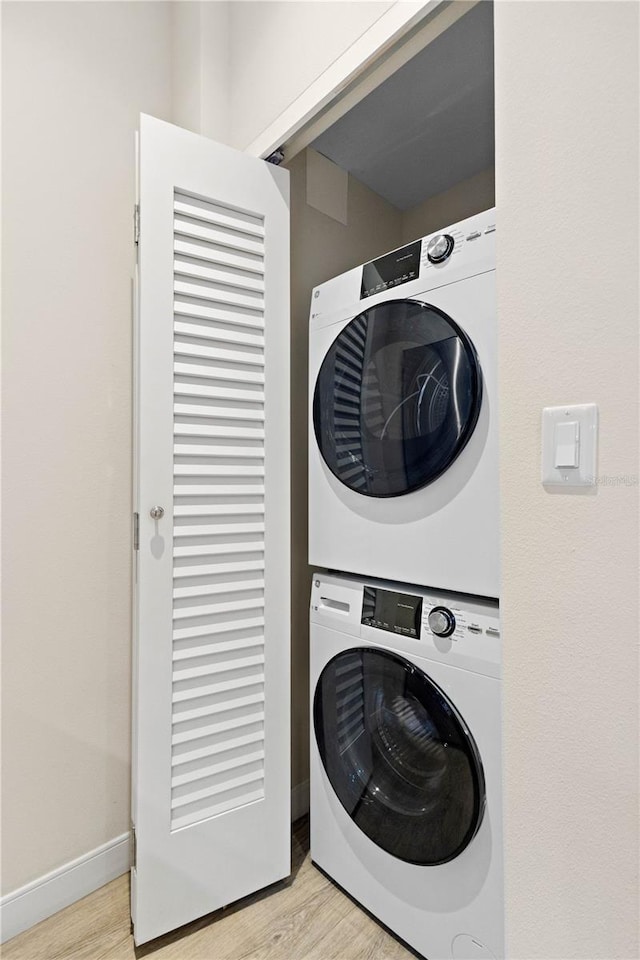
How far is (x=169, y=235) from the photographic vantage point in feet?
4.46

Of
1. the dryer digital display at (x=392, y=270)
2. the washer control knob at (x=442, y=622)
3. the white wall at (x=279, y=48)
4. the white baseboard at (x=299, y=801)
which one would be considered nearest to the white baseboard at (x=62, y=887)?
the white baseboard at (x=299, y=801)

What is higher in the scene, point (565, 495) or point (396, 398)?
point (396, 398)

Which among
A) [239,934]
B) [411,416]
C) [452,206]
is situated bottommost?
[239,934]

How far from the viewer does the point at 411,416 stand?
129cm

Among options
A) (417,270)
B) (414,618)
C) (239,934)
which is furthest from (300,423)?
(239,934)

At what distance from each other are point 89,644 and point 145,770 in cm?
38

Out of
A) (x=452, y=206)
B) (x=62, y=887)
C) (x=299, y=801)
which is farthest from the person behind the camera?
(x=452, y=206)

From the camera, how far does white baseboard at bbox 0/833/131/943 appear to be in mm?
1332

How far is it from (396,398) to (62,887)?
153cm

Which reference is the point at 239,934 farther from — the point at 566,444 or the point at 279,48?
the point at 279,48

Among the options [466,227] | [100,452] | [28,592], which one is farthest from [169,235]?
[28,592]

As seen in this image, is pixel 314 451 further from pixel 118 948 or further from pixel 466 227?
pixel 118 948

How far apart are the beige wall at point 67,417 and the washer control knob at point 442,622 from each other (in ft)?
2.96

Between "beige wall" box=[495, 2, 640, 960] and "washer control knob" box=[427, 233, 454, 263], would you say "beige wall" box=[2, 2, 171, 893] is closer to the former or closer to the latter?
"washer control knob" box=[427, 233, 454, 263]
